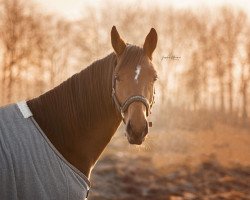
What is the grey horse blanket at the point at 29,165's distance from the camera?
3.55 metres

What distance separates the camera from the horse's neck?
13.2 feet

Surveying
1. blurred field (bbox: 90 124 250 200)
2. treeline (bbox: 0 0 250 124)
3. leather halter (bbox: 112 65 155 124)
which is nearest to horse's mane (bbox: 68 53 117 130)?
leather halter (bbox: 112 65 155 124)

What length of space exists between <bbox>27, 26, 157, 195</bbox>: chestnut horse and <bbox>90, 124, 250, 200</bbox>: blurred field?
5139mm

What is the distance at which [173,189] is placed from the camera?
13.1 meters

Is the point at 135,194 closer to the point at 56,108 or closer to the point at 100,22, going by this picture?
the point at 56,108

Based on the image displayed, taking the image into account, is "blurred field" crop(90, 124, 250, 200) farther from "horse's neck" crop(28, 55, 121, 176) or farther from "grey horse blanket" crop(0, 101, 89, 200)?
"grey horse blanket" crop(0, 101, 89, 200)

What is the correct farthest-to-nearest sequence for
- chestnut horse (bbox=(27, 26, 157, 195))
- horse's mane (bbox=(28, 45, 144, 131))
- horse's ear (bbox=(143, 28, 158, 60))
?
horse's ear (bbox=(143, 28, 158, 60)) → horse's mane (bbox=(28, 45, 144, 131)) → chestnut horse (bbox=(27, 26, 157, 195))

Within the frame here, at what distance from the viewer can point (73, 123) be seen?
13.5ft

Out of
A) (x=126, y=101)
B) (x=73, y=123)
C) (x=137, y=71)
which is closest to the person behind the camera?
(x=126, y=101)

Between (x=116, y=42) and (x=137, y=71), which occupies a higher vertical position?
(x=116, y=42)

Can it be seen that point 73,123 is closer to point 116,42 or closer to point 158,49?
point 116,42

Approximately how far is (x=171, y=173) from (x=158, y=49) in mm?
24719

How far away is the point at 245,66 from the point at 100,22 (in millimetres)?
14638

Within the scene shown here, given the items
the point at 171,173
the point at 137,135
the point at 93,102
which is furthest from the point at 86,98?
the point at 171,173
